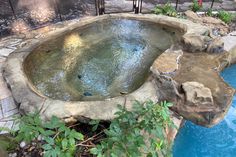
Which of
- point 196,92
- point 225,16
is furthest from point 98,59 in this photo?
point 225,16

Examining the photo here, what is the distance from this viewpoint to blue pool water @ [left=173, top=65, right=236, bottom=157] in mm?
3604

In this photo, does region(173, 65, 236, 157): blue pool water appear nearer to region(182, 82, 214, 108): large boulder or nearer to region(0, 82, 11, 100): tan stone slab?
region(182, 82, 214, 108): large boulder

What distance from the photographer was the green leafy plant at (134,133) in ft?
7.55

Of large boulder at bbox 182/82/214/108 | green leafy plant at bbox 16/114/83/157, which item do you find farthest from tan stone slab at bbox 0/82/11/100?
large boulder at bbox 182/82/214/108

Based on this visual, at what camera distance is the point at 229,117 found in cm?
415

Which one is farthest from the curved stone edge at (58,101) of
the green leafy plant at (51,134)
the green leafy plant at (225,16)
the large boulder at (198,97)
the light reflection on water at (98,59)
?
the green leafy plant at (225,16)

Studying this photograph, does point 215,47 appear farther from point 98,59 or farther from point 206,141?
point 98,59

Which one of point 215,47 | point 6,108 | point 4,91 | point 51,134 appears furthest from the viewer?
point 215,47

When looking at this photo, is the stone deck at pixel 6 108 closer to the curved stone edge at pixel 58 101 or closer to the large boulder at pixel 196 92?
the curved stone edge at pixel 58 101

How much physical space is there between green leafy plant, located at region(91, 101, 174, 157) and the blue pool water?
1101 mm

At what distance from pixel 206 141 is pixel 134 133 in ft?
5.92

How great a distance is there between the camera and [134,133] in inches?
95.3

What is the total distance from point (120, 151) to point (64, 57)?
246 cm

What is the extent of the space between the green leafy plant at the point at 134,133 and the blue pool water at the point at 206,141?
3.61ft
